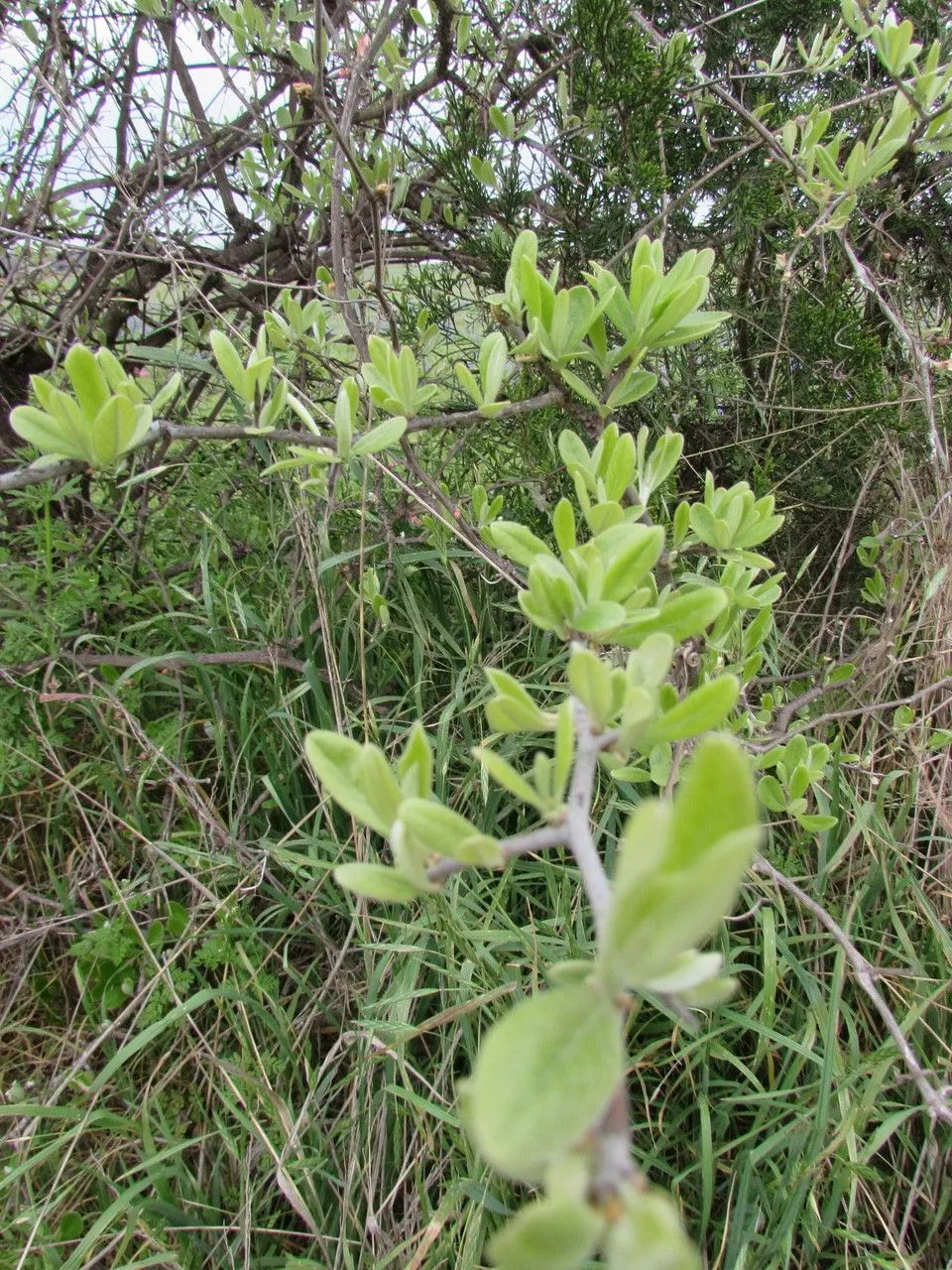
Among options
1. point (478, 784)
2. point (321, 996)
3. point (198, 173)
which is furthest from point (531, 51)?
point (321, 996)

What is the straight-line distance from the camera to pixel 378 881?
15.4 inches

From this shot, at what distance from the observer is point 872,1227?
43.2 inches

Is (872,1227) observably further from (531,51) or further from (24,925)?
(531,51)

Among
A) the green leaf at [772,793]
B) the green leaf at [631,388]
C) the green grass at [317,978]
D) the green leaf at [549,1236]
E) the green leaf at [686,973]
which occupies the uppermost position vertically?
the green leaf at [631,388]

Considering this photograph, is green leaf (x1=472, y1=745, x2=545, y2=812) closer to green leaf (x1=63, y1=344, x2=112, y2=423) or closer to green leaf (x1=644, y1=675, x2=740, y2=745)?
green leaf (x1=644, y1=675, x2=740, y2=745)

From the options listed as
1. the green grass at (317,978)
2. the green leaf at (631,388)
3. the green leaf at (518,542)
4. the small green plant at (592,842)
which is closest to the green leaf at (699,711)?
the small green plant at (592,842)

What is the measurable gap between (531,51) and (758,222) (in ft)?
2.05

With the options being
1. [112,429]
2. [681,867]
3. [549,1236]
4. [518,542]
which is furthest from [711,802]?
[112,429]

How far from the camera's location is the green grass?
107 cm

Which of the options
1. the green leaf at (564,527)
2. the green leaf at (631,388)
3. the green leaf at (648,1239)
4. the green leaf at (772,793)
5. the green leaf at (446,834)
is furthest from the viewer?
the green leaf at (772,793)

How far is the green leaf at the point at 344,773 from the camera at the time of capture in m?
0.43

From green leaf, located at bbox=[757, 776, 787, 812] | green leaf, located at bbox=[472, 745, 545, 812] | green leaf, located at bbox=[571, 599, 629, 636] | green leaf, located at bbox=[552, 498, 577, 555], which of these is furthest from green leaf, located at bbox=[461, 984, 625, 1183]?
green leaf, located at bbox=[757, 776, 787, 812]

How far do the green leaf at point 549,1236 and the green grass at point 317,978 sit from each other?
88 centimetres

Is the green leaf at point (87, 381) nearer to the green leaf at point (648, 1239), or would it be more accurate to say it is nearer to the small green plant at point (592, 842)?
the small green plant at point (592, 842)
